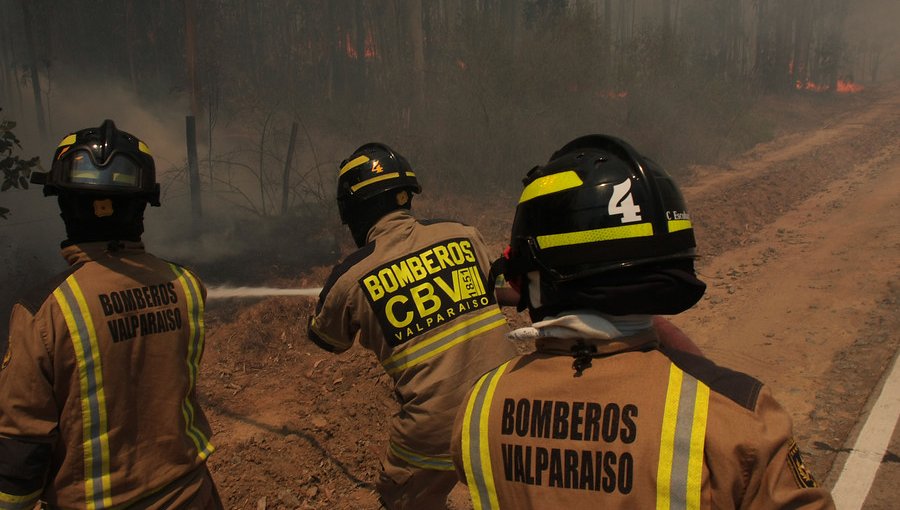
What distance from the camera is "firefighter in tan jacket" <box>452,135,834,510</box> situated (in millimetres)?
1194

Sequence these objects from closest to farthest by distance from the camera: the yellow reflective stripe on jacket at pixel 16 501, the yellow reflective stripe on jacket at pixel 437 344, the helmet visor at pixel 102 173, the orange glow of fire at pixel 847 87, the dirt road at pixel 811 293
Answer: the yellow reflective stripe on jacket at pixel 16 501, the helmet visor at pixel 102 173, the yellow reflective stripe on jacket at pixel 437 344, the dirt road at pixel 811 293, the orange glow of fire at pixel 847 87

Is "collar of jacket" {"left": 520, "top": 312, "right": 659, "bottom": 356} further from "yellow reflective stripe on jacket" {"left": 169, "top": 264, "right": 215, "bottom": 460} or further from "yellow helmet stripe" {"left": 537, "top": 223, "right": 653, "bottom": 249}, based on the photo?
"yellow reflective stripe on jacket" {"left": 169, "top": 264, "right": 215, "bottom": 460}

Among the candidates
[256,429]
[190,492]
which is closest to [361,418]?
[256,429]

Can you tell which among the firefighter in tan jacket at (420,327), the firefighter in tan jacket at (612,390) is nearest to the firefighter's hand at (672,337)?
the firefighter in tan jacket at (612,390)

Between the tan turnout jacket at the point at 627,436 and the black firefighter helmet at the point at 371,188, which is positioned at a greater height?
the black firefighter helmet at the point at 371,188

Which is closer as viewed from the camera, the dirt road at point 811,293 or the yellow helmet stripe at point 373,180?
the yellow helmet stripe at point 373,180

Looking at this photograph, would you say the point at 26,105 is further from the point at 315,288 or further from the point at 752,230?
the point at 752,230

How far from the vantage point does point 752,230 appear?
10773 millimetres

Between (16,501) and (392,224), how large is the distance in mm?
1755

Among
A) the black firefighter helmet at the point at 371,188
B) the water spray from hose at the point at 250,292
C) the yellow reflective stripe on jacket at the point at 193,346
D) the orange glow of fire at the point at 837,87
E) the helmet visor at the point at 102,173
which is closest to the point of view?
the helmet visor at the point at 102,173

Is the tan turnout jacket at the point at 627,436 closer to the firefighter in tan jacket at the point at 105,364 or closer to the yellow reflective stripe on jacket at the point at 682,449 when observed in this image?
the yellow reflective stripe on jacket at the point at 682,449

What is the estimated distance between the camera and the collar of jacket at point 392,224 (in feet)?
10.00

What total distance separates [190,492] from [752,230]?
10.4 meters

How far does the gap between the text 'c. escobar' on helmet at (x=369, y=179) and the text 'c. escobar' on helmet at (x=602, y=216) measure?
1.70 m
